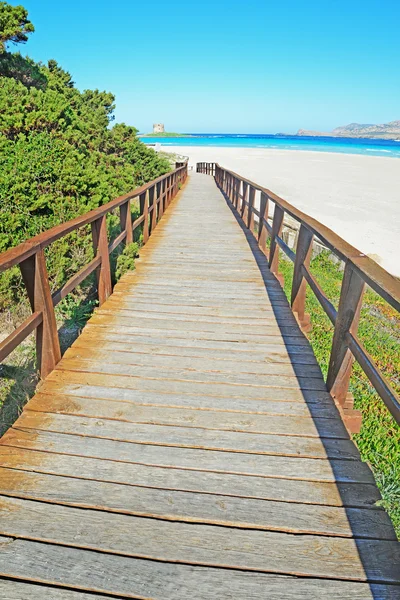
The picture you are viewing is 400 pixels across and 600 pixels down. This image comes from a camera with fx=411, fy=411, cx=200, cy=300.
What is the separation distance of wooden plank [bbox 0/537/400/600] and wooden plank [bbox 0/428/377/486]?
0.56 meters

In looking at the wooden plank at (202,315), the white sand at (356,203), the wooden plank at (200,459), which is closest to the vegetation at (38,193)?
the wooden plank at (202,315)

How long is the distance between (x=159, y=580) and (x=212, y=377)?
1607 millimetres

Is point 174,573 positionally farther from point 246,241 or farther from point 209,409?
point 246,241

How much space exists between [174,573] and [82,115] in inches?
474

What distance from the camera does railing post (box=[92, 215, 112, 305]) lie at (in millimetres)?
4164

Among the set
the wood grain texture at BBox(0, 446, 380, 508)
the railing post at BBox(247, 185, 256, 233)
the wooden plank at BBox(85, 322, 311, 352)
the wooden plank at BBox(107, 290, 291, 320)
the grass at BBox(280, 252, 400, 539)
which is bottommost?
the grass at BBox(280, 252, 400, 539)

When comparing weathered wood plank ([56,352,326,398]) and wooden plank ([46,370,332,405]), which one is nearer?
wooden plank ([46,370,332,405])

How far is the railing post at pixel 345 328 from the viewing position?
8.35ft

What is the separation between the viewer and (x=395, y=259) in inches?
481

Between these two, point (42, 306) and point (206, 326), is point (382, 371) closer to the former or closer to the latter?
point (206, 326)

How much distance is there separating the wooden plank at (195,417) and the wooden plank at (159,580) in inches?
36.9

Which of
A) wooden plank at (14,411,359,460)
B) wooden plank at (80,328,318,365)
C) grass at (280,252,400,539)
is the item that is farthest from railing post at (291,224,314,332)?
wooden plank at (14,411,359,460)

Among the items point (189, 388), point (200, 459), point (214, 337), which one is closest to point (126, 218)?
point (214, 337)

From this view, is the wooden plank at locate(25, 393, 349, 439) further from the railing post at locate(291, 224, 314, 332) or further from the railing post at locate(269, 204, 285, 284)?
the railing post at locate(269, 204, 285, 284)
